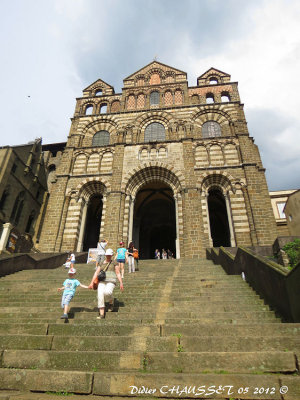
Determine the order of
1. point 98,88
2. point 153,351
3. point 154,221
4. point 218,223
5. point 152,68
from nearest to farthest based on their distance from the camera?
point 153,351 < point 218,223 < point 154,221 < point 98,88 < point 152,68

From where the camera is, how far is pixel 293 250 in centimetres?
966

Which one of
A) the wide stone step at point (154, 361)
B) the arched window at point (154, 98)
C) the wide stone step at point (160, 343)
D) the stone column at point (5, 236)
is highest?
the arched window at point (154, 98)

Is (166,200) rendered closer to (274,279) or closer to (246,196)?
(246,196)

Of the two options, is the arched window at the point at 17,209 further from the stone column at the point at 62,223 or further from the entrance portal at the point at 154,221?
the entrance portal at the point at 154,221

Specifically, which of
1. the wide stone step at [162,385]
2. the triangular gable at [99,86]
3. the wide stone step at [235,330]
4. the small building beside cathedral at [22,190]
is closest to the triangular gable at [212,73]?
the triangular gable at [99,86]

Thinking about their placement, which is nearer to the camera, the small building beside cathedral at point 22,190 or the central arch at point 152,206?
the central arch at point 152,206

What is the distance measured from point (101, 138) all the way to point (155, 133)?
4931mm

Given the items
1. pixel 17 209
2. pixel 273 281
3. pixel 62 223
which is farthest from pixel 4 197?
pixel 273 281

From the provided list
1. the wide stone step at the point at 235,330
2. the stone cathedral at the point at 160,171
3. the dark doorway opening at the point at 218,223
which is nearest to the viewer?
the wide stone step at the point at 235,330

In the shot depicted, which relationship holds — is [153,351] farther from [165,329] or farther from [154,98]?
[154,98]

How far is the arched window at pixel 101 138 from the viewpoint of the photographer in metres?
20.6

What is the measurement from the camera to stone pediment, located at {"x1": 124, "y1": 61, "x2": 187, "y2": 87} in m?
23.8

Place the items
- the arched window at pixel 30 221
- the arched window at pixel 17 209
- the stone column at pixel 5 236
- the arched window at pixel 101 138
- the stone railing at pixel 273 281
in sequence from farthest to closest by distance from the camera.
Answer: the arched window at pixel 30 221 → the arched window at pixel 17 209 → the arched window at pixel 101 138 → the stone column at pixel 5 236 → the stone railing at pixel 273 281

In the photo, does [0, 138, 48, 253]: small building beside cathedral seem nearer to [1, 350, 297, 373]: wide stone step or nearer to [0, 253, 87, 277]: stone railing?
[0, 253, 87, 277]: stone railing
